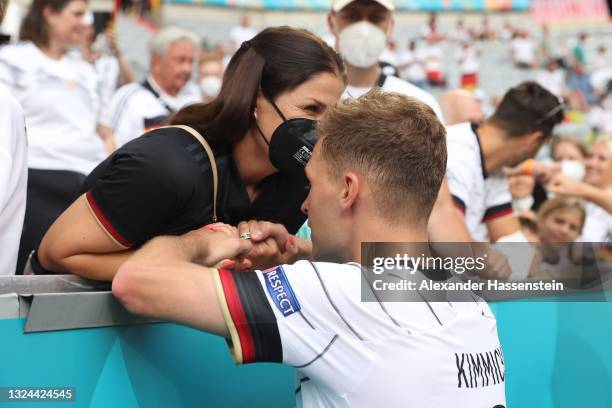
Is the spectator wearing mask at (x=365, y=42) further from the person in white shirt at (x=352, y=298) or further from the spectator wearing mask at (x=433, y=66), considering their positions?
the spectator wearing mask at (x=433, y=66)

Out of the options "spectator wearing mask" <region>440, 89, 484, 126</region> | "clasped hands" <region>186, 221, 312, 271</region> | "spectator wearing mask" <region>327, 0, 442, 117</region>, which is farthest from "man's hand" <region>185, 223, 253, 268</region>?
"spectator wearing mask" <region>440, 89, 484, 126</region>

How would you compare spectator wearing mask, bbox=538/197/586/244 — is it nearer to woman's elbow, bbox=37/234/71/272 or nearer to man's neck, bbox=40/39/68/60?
man's neck, bbox=40/39/68/60

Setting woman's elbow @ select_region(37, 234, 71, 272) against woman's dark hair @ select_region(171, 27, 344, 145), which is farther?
woman's dark hair @ select_region(171, 27, 344, 145)

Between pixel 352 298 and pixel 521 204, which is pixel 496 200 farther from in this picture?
pixel 352 298

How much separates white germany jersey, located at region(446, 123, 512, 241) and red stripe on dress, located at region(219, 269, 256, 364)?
91.5 inches

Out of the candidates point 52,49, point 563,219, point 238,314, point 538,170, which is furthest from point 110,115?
point 238,314

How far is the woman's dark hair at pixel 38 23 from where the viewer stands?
432 centimetres

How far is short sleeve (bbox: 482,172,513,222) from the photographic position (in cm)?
435

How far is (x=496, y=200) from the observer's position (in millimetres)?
4359

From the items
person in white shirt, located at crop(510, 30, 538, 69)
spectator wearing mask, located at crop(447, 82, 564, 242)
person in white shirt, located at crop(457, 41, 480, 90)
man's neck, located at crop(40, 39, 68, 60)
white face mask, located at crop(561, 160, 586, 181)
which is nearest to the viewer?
spectator wearing mask, located at crop(447, 82, 564, 242)

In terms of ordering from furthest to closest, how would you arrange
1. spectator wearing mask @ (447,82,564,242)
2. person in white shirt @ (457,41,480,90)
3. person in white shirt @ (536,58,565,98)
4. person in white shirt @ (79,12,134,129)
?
person in white shirt @ (457,41,480,90), person in white shirt @ (536,58,565,98), person in white shirt @ (79,12,134,129), spectator wearing mask @ (447,82,564,242)

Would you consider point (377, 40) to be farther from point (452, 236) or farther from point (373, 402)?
point (373, 402)

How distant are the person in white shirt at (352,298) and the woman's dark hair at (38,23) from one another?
8.98ft

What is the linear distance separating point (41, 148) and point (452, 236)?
6.50 ft
